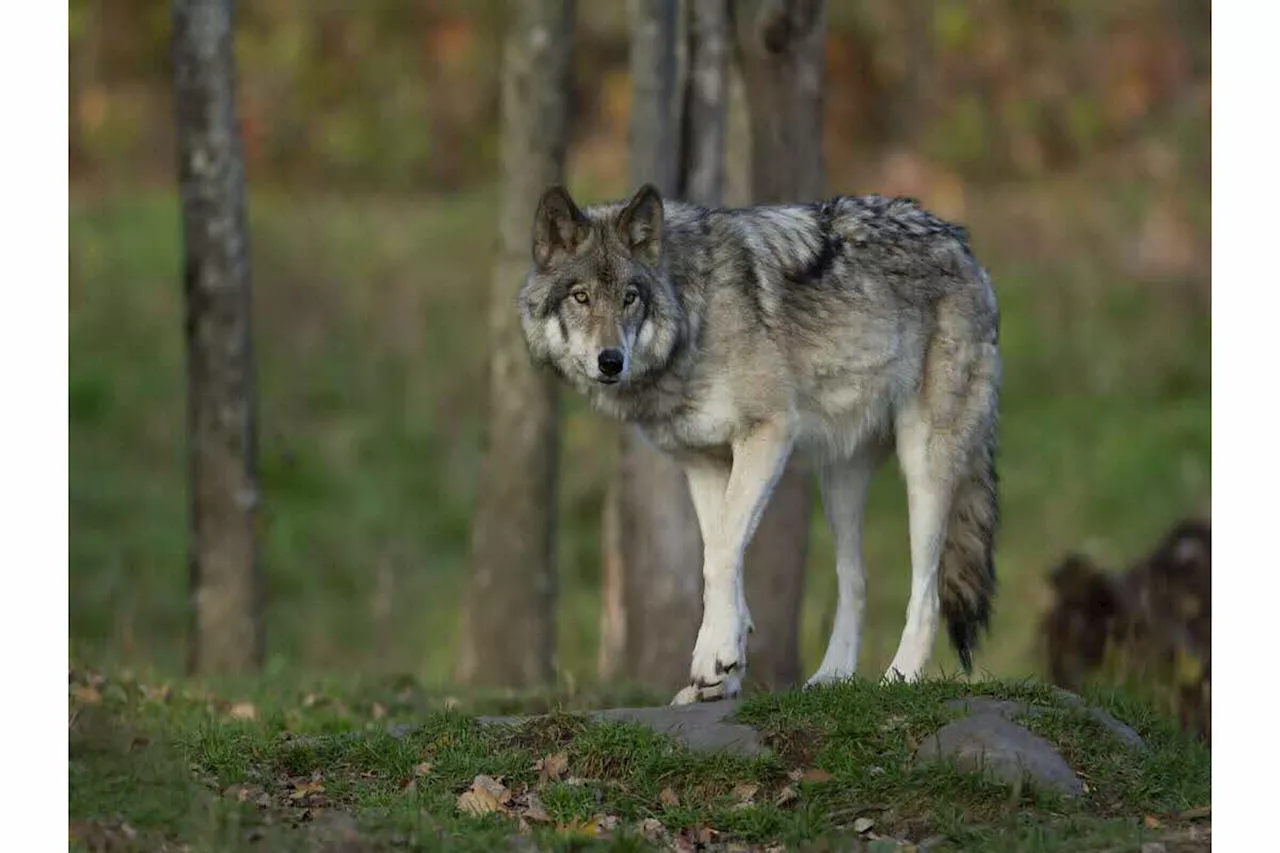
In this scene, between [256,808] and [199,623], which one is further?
[199,623]

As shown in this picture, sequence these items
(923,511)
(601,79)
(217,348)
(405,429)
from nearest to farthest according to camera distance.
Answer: (923,511)
(217,348)
(405,429)
(601,79)

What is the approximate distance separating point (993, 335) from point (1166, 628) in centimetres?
377

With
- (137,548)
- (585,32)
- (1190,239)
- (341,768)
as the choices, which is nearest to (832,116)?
(585,32)

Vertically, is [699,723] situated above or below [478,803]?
above

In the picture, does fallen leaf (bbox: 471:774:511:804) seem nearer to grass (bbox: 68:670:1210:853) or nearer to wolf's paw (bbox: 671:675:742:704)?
grass (bbox: 68:670:1210:853)

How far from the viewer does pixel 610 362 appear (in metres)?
7.32

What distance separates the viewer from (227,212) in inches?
433

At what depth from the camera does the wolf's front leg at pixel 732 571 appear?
770 centimetres

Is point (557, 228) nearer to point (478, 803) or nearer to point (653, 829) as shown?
point (478, 803)

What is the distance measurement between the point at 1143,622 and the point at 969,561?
3.66 meters

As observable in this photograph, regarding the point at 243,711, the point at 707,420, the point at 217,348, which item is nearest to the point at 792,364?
the point at 707,420

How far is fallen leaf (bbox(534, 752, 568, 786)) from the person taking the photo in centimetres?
699

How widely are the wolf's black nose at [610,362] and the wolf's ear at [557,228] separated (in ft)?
1.93

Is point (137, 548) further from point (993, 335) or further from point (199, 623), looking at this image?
point (993, 335)
